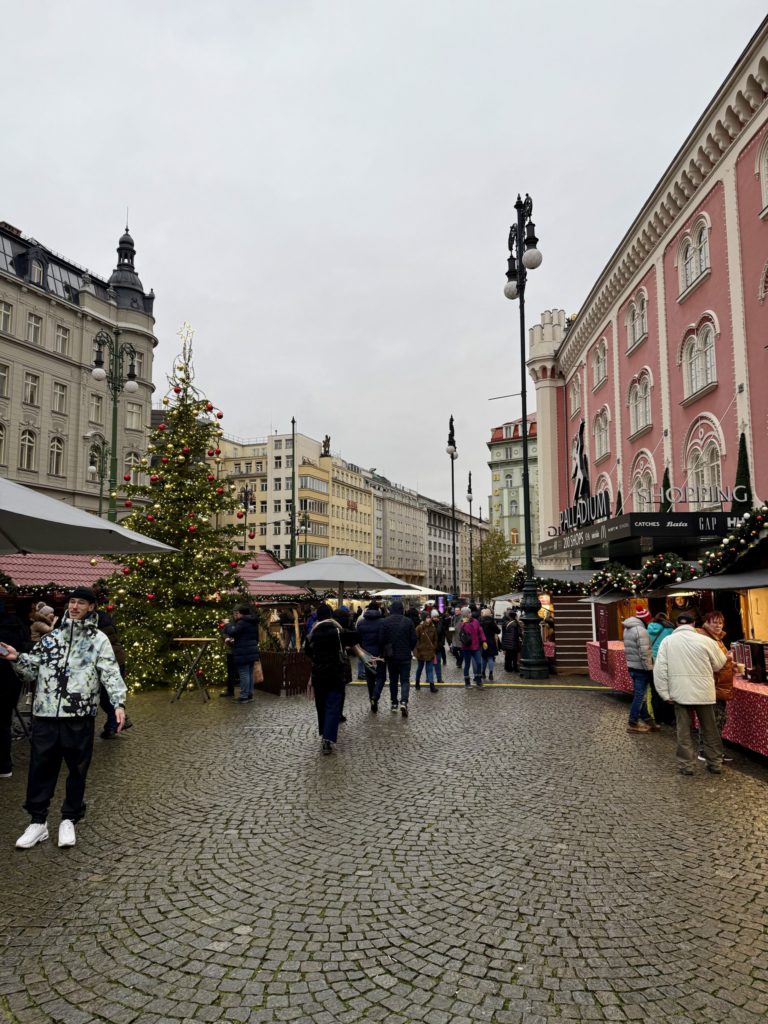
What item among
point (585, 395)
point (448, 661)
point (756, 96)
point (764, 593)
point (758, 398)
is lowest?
point (448, 661)

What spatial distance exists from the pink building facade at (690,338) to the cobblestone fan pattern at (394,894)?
38.5ft

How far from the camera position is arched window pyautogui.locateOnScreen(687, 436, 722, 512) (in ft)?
63.1

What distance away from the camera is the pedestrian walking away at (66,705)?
497cm

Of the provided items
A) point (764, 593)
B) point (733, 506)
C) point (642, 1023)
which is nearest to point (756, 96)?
point (733, 506)

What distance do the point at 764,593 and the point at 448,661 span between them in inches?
544

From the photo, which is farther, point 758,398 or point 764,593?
point 758,398

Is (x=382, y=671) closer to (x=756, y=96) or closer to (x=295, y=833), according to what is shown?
(x=295, y=833)

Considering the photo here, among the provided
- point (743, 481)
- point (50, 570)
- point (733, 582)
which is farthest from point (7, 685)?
point (743, 481)

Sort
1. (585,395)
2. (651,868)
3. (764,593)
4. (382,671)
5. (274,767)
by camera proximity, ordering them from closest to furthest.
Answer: (651,868) → (274,767) → (764,593) → (382,671) → (585,395)

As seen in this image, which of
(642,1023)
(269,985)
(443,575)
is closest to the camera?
(642,1023)

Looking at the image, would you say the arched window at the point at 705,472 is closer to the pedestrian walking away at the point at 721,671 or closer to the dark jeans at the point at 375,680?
the dark jeans at the point at 375,680

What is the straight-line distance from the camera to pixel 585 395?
34.1 metres

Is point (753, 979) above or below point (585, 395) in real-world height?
below

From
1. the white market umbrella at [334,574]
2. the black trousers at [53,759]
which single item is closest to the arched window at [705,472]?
the white market umbrella at [334,574]
